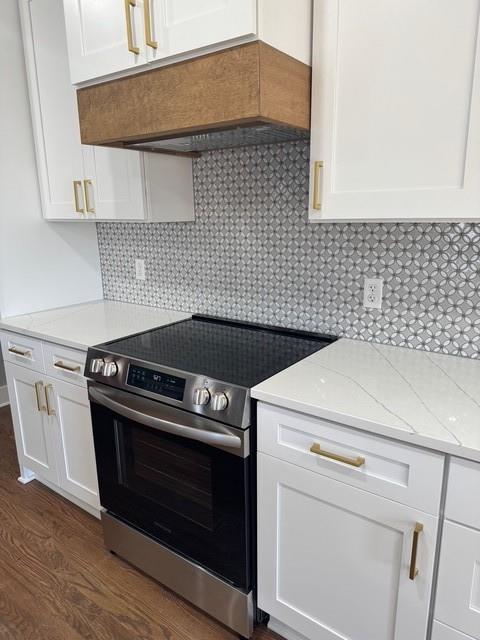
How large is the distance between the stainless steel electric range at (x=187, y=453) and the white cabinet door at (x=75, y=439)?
0.15 m

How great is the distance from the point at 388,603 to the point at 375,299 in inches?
38.0

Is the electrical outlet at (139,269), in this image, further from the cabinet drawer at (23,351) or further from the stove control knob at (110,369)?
the stove control knob at (110,369)

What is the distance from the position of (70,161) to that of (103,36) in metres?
0.74

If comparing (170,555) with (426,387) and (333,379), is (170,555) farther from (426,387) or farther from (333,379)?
(426,387)

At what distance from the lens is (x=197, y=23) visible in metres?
1.29

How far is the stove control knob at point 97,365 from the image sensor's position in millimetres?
1691

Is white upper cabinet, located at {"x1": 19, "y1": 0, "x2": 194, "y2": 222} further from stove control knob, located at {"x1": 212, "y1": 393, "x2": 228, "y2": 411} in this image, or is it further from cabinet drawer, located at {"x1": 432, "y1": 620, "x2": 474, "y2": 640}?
cabinet drawer, located at {"x1": 432, "y1": 620, "x2": 474, "y2": 640}

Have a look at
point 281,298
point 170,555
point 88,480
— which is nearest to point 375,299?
point 281,298

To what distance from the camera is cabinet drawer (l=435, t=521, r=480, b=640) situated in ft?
3.43

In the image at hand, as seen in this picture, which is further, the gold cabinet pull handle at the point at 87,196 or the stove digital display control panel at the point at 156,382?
the gold cabinet pull handle at the point at 87,196

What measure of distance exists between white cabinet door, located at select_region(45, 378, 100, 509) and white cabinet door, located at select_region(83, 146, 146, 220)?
79 cm

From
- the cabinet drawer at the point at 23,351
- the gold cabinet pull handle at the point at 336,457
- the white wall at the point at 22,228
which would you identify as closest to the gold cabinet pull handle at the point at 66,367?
the cabinet drawer at the point at 23,351

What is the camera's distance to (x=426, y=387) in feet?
4.28

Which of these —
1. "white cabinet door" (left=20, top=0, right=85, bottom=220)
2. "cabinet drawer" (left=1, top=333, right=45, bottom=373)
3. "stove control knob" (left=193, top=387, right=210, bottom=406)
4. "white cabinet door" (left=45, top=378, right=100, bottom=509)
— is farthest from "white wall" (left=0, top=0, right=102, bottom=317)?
"stove control knob" (left=193, top=387, right=210, bottom=406)
